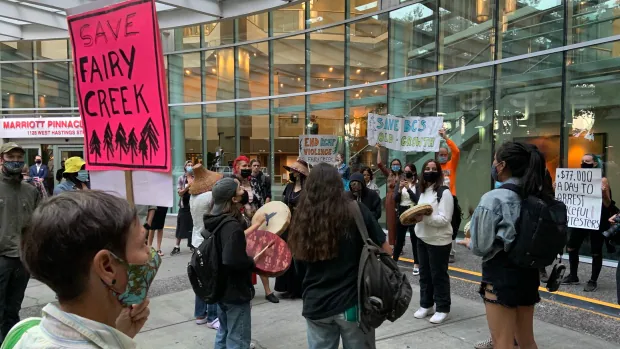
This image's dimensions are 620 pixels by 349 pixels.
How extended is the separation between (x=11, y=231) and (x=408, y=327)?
162 inches

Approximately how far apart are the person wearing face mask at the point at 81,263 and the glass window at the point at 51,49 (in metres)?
21.0

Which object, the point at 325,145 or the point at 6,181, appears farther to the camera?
Result: the point at 325,145

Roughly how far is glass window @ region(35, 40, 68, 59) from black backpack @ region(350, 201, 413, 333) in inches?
794

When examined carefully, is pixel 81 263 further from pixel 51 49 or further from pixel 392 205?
pixel 51 49

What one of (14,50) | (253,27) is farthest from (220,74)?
(14,50)

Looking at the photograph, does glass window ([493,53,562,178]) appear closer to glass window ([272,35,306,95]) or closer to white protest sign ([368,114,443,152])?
white protest sign ([368,114,443,152])

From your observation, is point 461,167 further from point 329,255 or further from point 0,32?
point 0,32

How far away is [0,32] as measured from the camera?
1611 cm

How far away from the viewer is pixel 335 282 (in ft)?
10.0

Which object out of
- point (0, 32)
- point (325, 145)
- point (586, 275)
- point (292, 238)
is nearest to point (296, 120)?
point (325, 145)

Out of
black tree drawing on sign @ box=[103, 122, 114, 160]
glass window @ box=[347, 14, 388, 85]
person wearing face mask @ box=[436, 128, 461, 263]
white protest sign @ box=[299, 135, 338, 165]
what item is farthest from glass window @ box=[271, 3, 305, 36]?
black tree drawing on sign @ box=[103, 122, 114, 160]

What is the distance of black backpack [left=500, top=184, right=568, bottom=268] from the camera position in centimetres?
295

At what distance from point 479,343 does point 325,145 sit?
622 cm

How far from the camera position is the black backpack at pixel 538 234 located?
2949 millimetres
